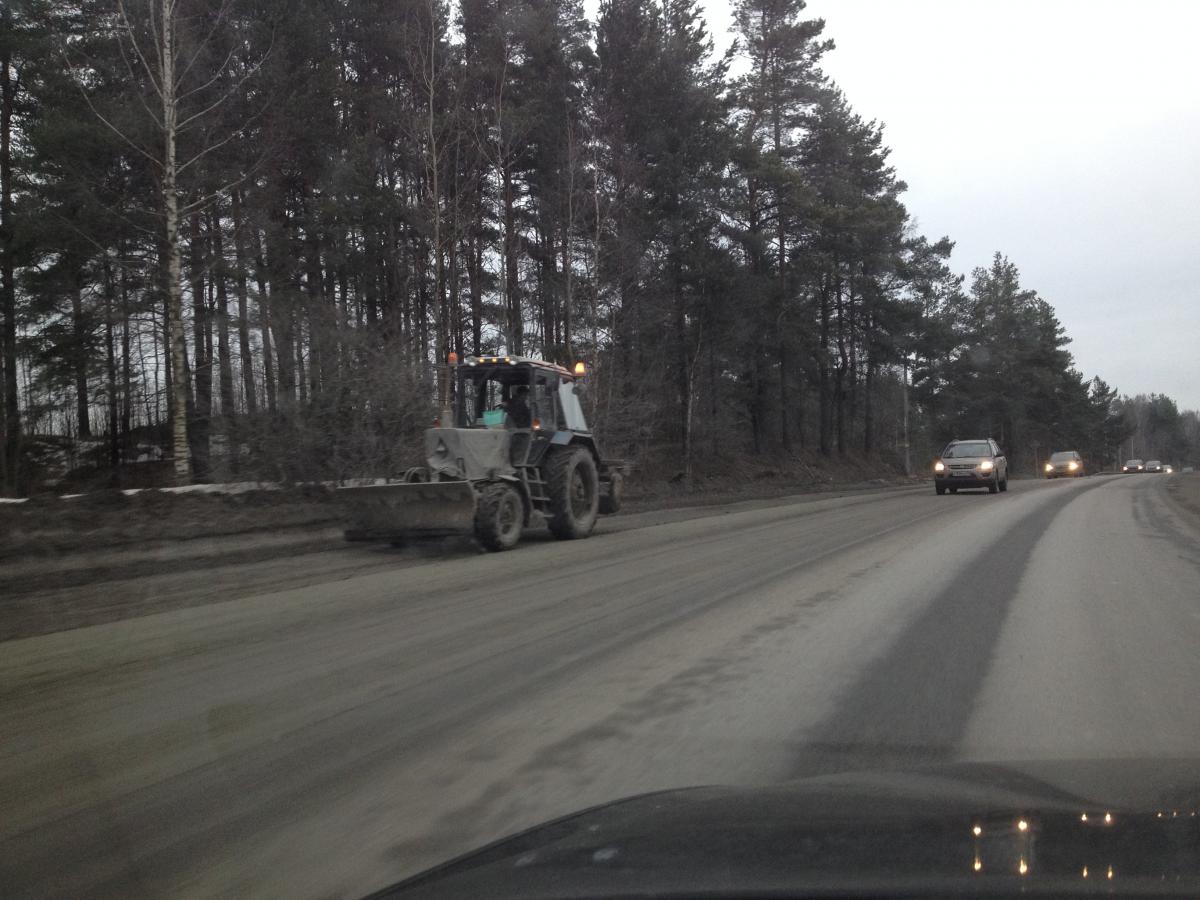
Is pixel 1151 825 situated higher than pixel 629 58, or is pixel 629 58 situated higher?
pixel 629 58

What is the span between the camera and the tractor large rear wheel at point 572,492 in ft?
44.0

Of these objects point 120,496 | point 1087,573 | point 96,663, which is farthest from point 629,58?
point 96,663

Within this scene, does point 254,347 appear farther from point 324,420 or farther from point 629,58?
point 629,58

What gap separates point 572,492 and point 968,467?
16.7 meters

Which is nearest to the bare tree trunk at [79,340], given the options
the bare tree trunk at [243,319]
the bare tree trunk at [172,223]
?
the bare tree trunk at [243,319]

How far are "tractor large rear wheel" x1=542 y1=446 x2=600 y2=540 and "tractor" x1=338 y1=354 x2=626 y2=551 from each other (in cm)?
2

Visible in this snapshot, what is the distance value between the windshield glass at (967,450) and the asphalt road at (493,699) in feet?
57.0

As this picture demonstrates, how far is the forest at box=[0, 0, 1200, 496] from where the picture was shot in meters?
18.8

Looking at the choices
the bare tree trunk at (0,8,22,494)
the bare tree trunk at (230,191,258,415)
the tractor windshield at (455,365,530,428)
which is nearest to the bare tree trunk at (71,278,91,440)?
the bare tree trunk at (0,8,22,494)

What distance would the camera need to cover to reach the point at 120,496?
1406 cm

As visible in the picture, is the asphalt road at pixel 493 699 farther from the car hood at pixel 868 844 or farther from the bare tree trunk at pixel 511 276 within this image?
the bare tree trunk at pixel 511 276

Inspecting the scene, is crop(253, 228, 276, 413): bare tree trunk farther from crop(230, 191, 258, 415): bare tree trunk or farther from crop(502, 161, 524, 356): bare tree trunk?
crop(502, 161, 524, 356): bare tree trunk

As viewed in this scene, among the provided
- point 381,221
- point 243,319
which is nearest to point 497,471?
point 243,319

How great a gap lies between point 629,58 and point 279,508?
66.1 feet
